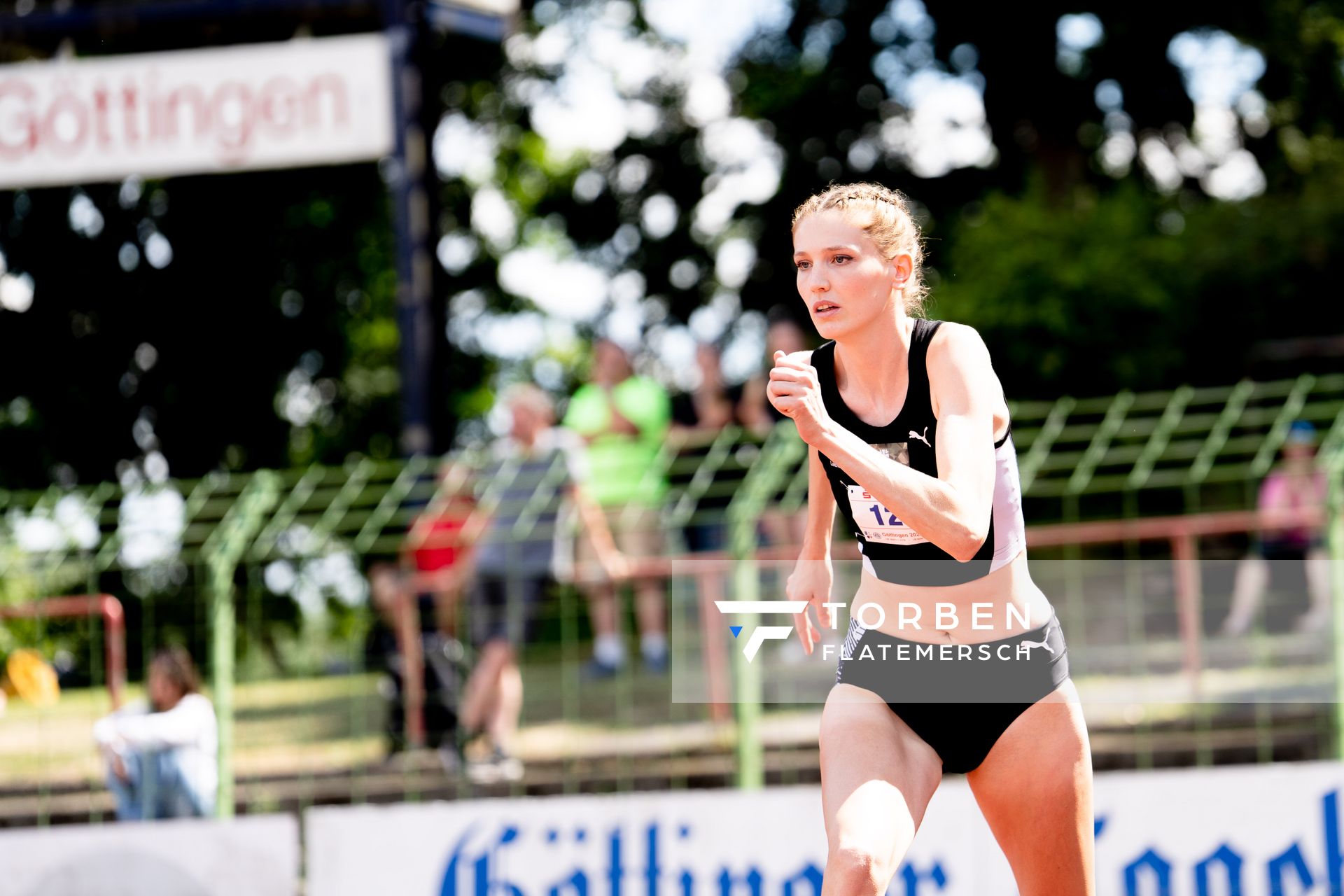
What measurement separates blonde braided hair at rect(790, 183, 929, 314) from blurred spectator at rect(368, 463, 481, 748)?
3837mm

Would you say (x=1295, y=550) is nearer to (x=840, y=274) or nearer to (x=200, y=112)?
(x=840, y=274)

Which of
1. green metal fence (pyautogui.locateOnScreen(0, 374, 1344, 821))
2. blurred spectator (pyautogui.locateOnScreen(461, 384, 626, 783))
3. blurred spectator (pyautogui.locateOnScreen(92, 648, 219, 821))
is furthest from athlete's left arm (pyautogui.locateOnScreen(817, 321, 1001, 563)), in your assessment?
blurred spectator (pyautogui.locateOnScreen(92, 648, 219, 821))

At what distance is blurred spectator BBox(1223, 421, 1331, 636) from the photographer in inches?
245

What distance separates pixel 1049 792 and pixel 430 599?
4.45 m

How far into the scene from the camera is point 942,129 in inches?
754

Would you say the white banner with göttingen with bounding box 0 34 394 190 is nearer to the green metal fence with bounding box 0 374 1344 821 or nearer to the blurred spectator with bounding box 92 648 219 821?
the green metal fence with bounding box 0 374 1344 821

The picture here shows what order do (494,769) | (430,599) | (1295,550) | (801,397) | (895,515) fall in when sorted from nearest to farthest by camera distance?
(801,397) → (895,515) → (494,769) → (1295,550) → (430,599)

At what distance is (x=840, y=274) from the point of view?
2941 millimetres

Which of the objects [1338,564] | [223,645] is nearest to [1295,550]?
[1338,564]

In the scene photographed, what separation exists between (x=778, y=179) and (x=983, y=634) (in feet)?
54.0

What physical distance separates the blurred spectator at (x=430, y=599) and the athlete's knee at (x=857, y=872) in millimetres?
3979

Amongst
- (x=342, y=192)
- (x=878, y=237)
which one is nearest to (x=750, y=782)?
(x=878, y=237)

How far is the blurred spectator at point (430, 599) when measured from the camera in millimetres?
6758

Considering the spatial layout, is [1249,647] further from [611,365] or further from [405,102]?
[405,102]
